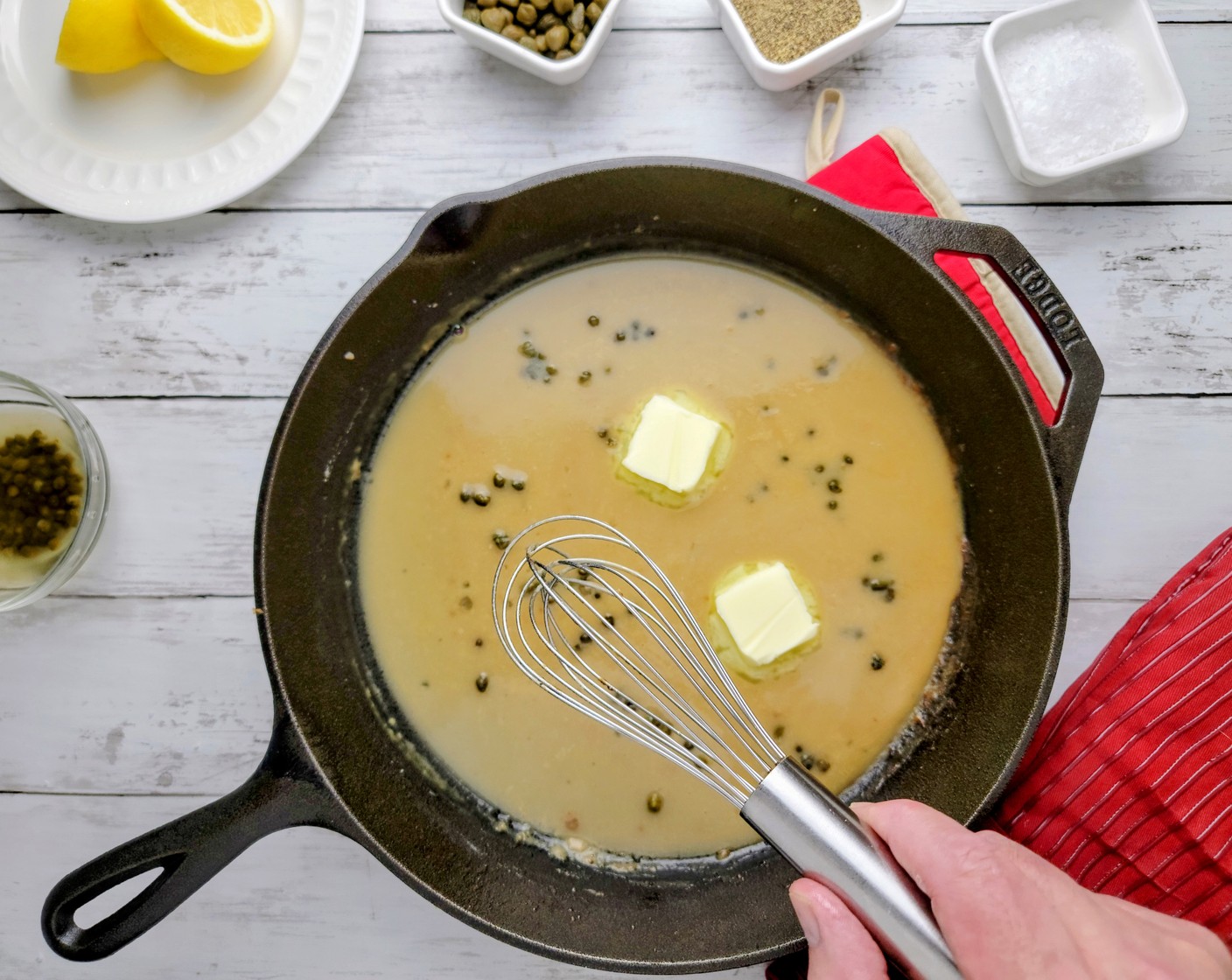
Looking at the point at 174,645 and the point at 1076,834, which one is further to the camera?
the point at 174,645

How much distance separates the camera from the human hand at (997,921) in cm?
88

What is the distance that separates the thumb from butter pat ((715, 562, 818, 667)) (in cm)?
39

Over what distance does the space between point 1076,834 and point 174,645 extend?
4.51 ft

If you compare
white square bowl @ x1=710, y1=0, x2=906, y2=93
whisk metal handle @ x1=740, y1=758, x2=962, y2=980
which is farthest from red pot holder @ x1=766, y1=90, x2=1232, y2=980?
white square bowl @ x1=710, y1=0, x2=906, y2=93

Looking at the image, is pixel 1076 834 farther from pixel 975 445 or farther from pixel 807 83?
pixel 807 83

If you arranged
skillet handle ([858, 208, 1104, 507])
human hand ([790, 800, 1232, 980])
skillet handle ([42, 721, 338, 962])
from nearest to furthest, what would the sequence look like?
human hand ([790, 800, 1232, 980])
skillet handle ([42, 721, 338, 962])
skillet handle ([858, 208, 1104, 507])

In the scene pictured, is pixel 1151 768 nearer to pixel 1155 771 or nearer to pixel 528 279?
pixel 1155 771

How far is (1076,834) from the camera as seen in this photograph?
4.09 ft

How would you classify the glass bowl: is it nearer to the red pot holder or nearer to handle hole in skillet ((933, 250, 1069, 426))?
the red pot holder

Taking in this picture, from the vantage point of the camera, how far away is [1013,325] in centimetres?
140

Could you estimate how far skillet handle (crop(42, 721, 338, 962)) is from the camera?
106cm

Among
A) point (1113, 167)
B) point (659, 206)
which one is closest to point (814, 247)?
point (659, 206)

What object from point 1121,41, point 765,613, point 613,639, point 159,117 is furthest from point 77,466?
point 1121,41

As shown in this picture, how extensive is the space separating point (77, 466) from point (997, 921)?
1.41 meters
